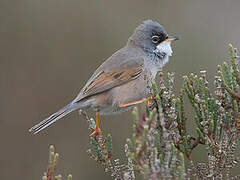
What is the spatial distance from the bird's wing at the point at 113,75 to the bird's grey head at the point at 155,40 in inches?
9.7

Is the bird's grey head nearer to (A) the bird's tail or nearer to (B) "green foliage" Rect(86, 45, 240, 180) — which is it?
(A) the bird's tail

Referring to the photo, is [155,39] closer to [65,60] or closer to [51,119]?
[51,119]

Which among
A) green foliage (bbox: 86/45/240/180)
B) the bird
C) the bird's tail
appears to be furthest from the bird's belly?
green foliage (bbox: 86/45/240/180)

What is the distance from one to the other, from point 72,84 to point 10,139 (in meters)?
1.47

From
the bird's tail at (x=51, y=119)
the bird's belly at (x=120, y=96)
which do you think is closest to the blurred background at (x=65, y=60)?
the bird's belly at (x=120, y=96)

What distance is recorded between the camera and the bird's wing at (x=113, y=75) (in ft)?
16.3

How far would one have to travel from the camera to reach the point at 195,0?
1000 cm

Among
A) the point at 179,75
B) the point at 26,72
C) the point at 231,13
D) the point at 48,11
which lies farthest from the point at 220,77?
the point at 231,13

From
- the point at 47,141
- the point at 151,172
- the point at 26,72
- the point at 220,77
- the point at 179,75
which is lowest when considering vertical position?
the point at 151,172

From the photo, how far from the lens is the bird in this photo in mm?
4953

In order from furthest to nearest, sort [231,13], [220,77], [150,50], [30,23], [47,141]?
[231,13] → [30,23] → [47,141] → [150,50] → [220,77]

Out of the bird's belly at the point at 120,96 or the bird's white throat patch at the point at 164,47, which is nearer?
the bird's belly at the point at 120,96

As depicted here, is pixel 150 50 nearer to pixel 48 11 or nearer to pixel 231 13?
pixel 48 11

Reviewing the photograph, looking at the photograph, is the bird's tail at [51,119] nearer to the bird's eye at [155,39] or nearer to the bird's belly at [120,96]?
the bird's belly at [120,96]
